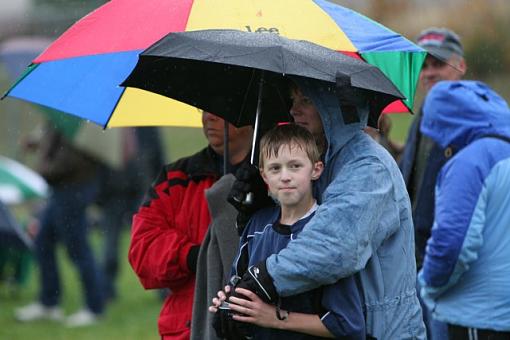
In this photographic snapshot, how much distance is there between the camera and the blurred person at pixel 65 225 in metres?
10.1

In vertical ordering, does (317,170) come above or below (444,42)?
below

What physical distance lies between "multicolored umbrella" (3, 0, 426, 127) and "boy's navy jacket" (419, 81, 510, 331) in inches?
23.7

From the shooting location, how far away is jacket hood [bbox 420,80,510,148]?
5.41m

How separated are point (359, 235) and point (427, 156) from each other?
2.63 m

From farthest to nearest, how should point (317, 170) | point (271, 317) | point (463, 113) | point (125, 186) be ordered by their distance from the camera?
point (125, 186)
point (463, 113)
point (317, 170)
point (271, 317)

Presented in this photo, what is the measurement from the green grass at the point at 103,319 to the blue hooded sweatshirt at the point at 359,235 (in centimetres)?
566

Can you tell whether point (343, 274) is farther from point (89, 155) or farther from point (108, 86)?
point (89, 155)

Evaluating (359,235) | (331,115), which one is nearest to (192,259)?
(331,115)

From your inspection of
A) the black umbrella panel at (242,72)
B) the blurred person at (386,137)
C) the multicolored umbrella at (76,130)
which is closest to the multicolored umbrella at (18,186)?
the multicolored umbrella at (76,130)

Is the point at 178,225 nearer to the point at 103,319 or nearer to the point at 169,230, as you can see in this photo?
the point at 169,230

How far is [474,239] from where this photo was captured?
201 inches

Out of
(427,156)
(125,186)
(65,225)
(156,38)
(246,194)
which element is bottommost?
(65,225)

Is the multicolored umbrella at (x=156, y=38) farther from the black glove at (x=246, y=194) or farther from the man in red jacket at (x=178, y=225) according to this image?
the black glove at (x=246, y=194)

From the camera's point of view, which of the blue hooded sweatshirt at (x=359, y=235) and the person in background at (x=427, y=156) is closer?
the blue hooded sweatshirt at (x=359, y=235)
